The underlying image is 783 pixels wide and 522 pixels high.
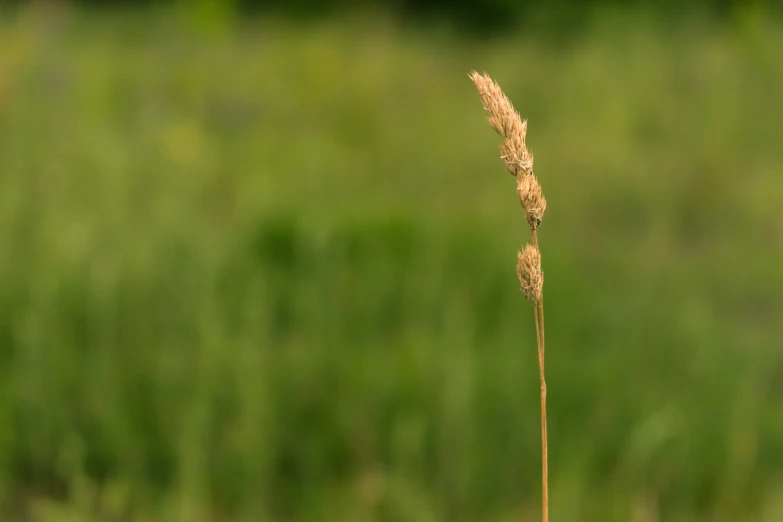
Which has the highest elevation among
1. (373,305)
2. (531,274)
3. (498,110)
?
(498,110)

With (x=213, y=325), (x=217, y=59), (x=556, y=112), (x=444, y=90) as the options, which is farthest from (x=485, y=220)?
(x=217, y=59)

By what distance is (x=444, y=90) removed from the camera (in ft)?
21.7

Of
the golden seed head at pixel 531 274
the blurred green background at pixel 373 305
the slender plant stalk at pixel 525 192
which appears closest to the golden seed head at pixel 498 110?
the slender plant stalk at pixel 525 192

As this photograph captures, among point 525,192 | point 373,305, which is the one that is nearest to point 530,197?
point 525,192

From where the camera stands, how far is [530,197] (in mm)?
634

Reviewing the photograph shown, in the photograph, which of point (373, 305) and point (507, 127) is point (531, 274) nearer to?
point (507, 127)

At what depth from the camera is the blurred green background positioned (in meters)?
2.21

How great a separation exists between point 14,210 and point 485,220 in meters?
2.06

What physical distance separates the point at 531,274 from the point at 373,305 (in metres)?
2.47

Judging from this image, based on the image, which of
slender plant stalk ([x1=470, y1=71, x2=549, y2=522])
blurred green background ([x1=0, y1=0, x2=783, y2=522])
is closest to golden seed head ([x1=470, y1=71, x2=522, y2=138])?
slender plant stalk ([x1=470, y1=71, x2=549, y2=522])

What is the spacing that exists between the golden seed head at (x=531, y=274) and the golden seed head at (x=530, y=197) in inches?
0.9

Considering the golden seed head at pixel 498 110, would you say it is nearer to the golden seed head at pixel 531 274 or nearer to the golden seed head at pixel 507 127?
the golden seed head at pixel 507 127

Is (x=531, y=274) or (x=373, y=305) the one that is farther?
(x=373, y=305)

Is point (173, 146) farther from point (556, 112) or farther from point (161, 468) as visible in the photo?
point (556, 112)
